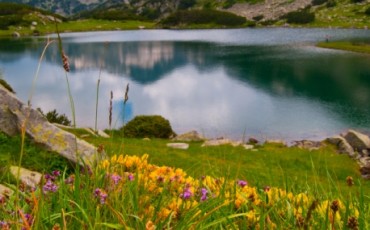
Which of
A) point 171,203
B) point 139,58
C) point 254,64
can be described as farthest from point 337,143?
point 139,58

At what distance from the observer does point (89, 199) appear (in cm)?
365

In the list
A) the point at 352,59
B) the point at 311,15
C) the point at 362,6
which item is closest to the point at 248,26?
the point at 311,15

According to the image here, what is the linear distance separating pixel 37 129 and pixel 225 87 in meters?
46.2

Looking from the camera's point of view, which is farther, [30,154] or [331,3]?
[331,3]

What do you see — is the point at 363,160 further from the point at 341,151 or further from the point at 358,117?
the point at 358,117

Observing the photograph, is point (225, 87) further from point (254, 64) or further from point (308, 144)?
point (308, 144)

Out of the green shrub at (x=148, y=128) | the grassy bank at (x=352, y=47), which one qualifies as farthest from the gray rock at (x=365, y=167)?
the grassy bank at (x=352, y=47)

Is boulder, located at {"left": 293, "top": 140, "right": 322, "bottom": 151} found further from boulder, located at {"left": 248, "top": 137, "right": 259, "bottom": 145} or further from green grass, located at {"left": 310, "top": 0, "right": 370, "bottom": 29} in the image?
green grass, located at {"left": 310, "top": 0, "right": 370, "bottom": 29}

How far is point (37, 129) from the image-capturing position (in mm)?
14523

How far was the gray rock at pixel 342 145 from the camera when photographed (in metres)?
29.3

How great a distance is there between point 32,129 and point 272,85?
154 ft

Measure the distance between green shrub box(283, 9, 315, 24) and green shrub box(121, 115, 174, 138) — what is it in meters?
155

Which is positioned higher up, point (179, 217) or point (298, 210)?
point (179, 217)

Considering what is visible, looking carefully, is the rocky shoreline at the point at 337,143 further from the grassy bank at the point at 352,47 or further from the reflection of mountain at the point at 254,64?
the grassy bank at the point at 352,47
